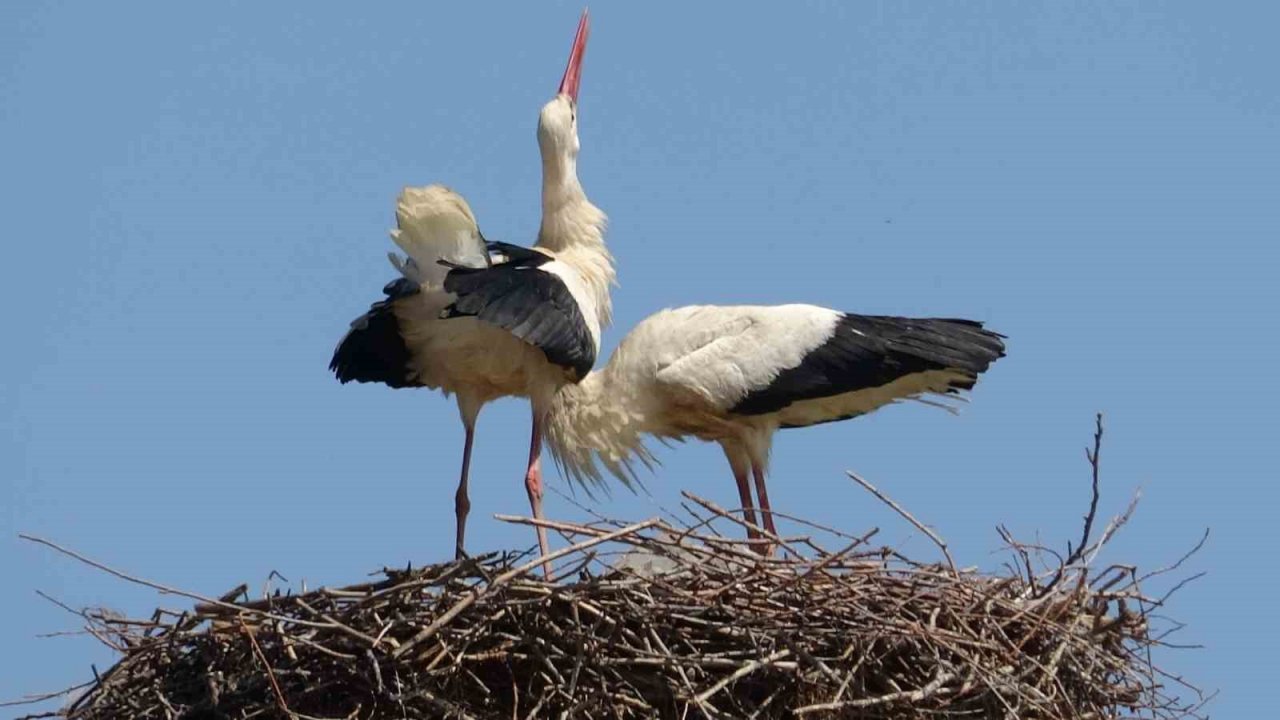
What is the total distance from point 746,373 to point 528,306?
1.20 m

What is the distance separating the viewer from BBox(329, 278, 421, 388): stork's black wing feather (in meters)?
9.15

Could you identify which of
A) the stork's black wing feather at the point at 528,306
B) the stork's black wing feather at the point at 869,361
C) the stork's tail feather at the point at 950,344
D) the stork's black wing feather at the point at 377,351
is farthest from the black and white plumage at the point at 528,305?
the stork's tail feather at the point at 950,344

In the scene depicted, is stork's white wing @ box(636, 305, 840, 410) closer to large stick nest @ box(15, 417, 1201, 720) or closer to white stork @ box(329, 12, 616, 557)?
white stork @ box(329, 12, 616, 557)

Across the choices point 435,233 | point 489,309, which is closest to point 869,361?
point 489,309

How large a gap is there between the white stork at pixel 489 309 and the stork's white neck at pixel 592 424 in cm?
16

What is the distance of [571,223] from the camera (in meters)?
9.95

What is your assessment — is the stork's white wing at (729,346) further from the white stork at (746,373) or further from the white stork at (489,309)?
the white stork at (489,309)

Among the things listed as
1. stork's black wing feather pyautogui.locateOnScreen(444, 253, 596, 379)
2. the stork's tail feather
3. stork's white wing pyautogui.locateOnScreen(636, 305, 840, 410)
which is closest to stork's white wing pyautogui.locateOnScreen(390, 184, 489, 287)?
stork's black wing feather pyautogui.locateOnScreen(444, 253, 596, 379)

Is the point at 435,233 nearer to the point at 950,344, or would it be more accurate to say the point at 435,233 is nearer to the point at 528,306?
the point at 528,306

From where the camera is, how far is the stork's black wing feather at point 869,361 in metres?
9.66

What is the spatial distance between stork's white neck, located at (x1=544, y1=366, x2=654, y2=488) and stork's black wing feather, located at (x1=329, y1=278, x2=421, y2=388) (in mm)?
617

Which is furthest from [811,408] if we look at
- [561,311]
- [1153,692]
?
[1153,692]

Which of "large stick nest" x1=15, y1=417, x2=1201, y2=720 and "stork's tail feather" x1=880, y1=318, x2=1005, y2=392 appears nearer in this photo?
"large stick nest" x1=15, y1=417, x2=1201, y2=720

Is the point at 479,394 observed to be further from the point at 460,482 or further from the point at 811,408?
the point at 811,408
